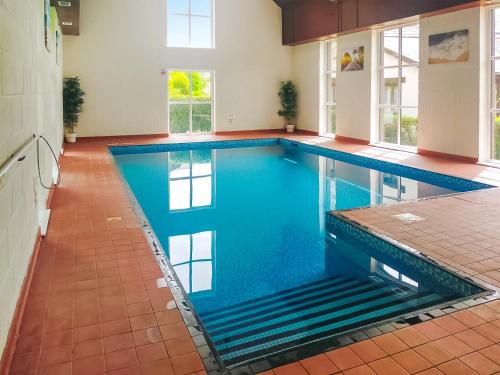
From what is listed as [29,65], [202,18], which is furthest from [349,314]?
[202,18]

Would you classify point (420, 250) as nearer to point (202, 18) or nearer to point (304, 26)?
point (304, 26)

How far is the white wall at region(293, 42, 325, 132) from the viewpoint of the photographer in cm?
1289

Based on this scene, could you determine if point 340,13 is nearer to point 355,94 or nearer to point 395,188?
point 355,94

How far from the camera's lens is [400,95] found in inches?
393

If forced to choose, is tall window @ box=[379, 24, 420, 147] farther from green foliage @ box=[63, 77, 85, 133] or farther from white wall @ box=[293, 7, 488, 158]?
green foliage @ box=[63, 77, 85, 133]

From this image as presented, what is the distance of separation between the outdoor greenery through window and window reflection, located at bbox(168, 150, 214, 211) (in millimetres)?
2479

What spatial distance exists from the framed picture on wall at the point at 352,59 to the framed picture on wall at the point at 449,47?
90.6 inches

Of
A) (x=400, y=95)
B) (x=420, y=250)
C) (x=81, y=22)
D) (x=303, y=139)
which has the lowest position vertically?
(x=420, y=250)

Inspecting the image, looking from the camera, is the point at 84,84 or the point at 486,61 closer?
the point at 486,61

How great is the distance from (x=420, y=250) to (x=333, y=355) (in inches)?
68.1

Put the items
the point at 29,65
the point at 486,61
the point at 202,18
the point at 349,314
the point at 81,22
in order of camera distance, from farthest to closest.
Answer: the point at 202,18 → the point at 81,22 → the point at 486,61 → the point at 29,65 → the point at 349,314

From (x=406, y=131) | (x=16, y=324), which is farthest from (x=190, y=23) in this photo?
(x=16, y=324)

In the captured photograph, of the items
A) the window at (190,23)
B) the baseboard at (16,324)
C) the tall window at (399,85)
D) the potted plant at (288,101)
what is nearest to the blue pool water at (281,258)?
the baseboard at (16,324)

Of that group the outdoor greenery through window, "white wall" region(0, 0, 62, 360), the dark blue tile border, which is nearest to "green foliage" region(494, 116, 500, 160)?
the dark blue tile border
